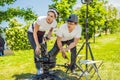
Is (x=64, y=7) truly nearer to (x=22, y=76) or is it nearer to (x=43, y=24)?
(x=22, y=76)

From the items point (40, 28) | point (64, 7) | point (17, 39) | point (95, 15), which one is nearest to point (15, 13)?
point (17, 39)

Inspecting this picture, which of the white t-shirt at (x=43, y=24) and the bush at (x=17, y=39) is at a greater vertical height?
the white t-shirt at (x=43, y=24)

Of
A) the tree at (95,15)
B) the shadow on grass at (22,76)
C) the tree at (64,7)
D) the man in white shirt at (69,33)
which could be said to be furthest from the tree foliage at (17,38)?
the man in white shirt at (69,33)

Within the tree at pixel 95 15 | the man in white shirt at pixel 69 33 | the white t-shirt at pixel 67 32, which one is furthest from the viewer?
the tree at pixel 95 15

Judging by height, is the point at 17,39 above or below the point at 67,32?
below

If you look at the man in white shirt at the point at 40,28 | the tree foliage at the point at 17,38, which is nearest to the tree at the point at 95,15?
the tree foliage at the point at 17,38

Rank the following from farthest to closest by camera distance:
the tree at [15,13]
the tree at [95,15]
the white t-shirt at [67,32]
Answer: the tree at [95,15] < the tree at [15,13] < the white t-shirt at [67,32]

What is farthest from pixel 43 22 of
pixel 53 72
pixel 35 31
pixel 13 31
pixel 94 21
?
pixel 94 21

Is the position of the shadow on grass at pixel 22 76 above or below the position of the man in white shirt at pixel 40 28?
below

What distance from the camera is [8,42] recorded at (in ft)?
88.3

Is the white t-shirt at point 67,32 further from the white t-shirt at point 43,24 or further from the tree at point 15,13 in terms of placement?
the tree at point 15,13

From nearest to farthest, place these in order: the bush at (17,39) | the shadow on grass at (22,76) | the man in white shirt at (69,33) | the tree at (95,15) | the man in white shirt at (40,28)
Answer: the man in white shirt at (40,28) < the man in white shirt at (69,33) < the shadow on grass at (22,76) < the bush at (17,39) < the tree at (95,15)

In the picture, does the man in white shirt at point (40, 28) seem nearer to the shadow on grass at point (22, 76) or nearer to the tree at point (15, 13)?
the shadow on grass at point (22, 76)

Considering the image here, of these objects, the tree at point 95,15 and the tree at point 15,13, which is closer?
the tree at point 15,13
